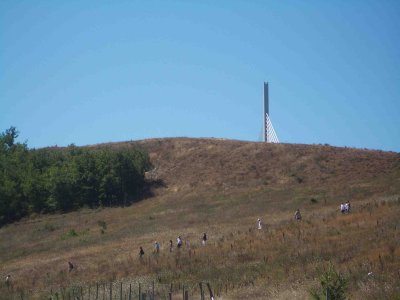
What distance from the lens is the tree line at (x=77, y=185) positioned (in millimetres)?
76812

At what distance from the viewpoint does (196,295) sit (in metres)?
24.3

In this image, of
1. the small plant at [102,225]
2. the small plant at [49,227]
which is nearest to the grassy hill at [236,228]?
the small plant at [102,225]

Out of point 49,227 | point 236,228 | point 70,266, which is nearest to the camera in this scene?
point 70,266

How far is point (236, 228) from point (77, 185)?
3725cm

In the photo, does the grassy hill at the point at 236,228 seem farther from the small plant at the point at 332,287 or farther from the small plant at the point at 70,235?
the small plant at the point at 332,287

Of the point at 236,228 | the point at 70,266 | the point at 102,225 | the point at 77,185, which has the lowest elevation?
the point at 70,266

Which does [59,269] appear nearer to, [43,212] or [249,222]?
[249,222]

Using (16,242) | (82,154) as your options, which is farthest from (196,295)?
(82,154)

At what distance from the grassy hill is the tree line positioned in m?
3.39

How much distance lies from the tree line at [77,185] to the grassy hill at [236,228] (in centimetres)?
339

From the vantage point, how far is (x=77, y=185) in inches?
3036

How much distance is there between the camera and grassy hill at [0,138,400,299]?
26.4 meters

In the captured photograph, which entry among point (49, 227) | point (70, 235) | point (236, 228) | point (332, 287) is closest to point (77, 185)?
point (49, 227)

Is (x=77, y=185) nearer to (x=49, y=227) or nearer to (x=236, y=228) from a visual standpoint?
(x=49, y=227)
